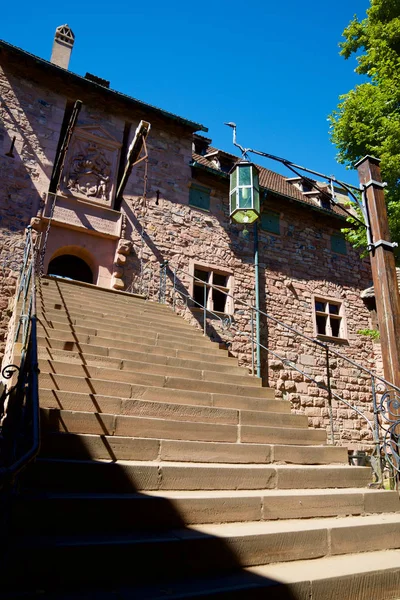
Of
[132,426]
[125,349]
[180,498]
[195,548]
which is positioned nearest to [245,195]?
[125,349]

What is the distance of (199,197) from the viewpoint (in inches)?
474

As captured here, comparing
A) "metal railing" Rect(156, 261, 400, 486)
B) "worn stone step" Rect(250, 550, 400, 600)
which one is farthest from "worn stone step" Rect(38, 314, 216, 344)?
"worn stone step" Rect(250, 550, 400, 600)

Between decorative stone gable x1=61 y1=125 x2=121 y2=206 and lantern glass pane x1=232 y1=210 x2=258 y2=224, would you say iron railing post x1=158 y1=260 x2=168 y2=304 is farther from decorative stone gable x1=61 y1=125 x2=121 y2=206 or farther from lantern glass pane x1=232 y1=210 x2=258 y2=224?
lantern glass pane x1=232 y1=210 x2=258 y2=224

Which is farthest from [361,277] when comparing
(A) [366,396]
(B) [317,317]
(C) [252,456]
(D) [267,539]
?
(D) [267,539]

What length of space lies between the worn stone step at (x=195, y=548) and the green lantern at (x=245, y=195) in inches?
212

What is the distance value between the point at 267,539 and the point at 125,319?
490 centimetres

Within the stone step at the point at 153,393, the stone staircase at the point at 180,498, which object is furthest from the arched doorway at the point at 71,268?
the stone step at the point at 153,393

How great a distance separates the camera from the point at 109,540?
7.02 feet

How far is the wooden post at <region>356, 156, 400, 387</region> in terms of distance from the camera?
174 inches

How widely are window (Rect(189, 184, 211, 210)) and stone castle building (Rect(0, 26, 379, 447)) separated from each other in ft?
0.11

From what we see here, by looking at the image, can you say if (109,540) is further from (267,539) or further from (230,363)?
(230,363)

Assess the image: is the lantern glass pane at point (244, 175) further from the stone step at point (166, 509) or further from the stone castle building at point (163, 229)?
the stone step at point (166, 509)

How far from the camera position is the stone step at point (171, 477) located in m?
2.61

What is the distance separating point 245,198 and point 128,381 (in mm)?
4300
